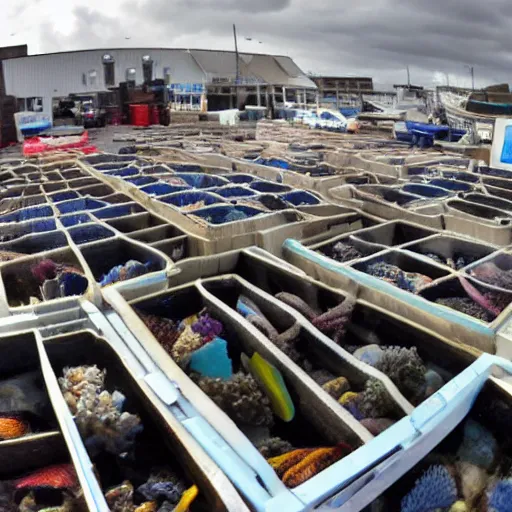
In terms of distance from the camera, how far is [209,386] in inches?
133

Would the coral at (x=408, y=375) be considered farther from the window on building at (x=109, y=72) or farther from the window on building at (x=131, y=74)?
the window on building at (x=131, y=74)

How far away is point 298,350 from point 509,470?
154cm

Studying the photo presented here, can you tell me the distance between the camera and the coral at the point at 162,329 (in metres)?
3.97

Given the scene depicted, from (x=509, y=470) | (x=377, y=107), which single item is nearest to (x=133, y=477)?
(x=509, y=470)

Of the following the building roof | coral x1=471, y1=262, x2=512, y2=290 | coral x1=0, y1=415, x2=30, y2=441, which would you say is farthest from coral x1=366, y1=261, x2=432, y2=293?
the building roof

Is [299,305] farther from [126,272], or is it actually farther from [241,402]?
[126,272]

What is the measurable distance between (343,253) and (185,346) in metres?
2.32

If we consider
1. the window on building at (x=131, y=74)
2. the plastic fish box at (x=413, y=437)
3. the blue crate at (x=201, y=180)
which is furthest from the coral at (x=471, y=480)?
the window on building at (x=131, y=74)

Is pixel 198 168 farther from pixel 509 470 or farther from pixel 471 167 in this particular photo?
pixel 509 470

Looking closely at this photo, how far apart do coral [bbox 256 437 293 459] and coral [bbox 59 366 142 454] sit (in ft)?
2.45

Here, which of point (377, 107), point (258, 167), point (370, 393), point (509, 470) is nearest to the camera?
point (509, 470)

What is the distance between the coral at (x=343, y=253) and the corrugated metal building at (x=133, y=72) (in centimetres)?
2457

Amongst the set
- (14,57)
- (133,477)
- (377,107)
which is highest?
(14,57)

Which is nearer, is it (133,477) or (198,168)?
(133,477)
